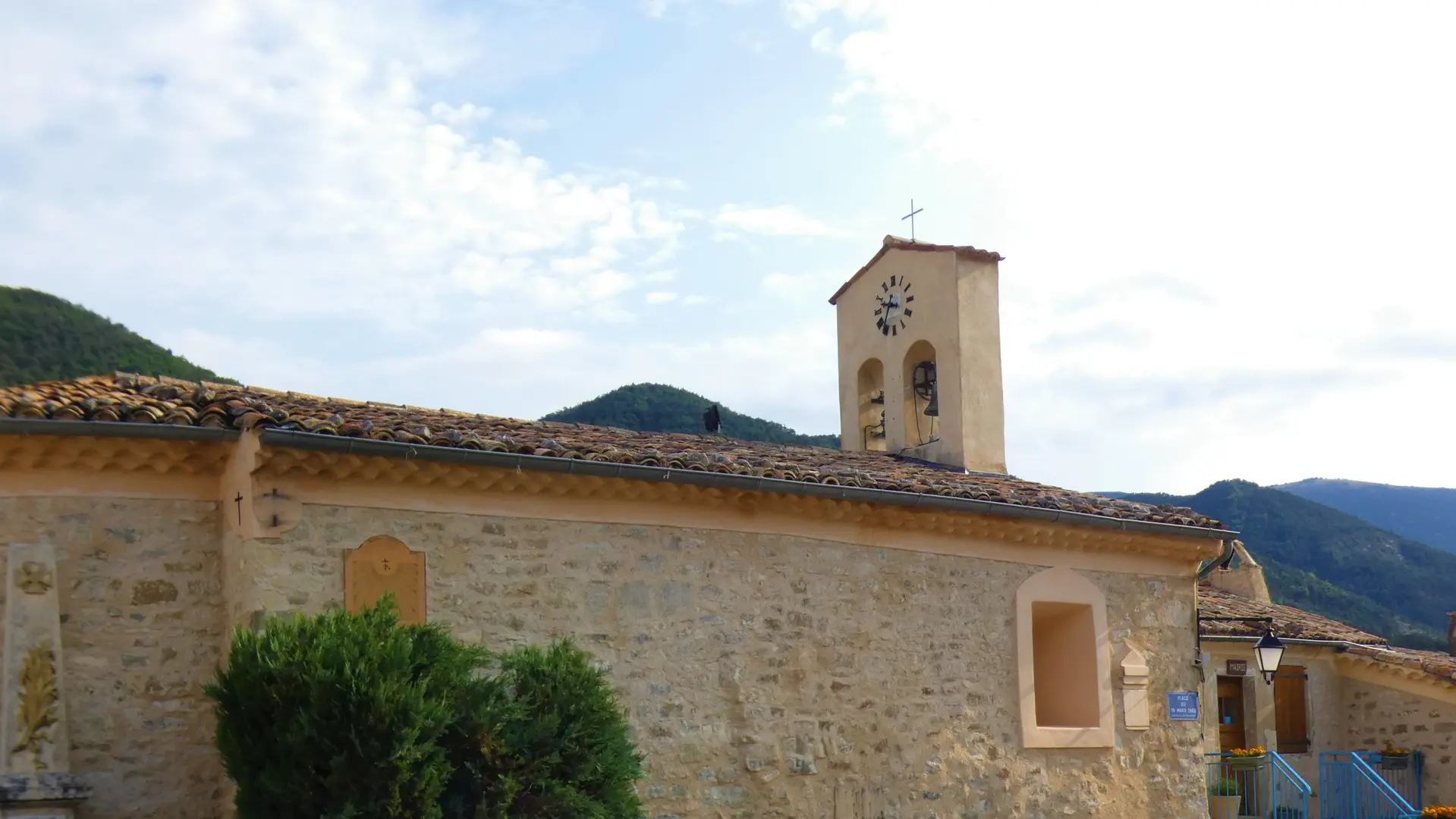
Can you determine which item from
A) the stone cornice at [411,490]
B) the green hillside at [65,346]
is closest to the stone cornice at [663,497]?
the stone cornice at [411,490]

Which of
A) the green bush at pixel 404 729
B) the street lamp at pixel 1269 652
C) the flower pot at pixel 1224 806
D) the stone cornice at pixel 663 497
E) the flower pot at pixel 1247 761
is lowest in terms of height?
the flower pot at pixel 1224 806

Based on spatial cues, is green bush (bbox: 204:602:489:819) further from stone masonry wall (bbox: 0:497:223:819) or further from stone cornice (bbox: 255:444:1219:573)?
stone cornice (bbox: 255:444:1219:573)

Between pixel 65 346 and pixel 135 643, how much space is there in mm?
19885

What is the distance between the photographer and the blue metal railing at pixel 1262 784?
635 inches

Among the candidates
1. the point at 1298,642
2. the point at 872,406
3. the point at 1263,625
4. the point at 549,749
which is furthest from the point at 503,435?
the point at 1298,642

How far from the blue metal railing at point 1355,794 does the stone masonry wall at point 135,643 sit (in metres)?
13.2

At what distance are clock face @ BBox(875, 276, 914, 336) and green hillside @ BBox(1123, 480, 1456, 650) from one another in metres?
26.1

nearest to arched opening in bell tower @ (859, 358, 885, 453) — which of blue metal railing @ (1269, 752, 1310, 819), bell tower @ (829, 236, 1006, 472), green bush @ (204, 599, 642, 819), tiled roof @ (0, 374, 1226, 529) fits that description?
bell tower @ (829, 236, 1006, 472)

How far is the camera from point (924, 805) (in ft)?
37.8

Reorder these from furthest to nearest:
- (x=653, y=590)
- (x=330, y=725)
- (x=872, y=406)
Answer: (x=872, y=406) < (x=653, y=590) < (x=330, y=725)

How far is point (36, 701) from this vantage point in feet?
28.3

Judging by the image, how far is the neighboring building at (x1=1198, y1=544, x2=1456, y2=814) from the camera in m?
19.5

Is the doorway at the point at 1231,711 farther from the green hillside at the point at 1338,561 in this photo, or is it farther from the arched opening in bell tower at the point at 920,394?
the green hillside at the point at 1338,561

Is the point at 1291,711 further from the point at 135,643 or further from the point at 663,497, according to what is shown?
the point at 135,643
